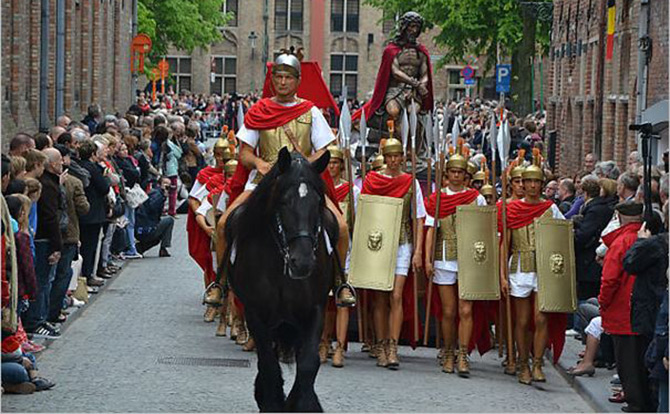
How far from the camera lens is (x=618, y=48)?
28.8m

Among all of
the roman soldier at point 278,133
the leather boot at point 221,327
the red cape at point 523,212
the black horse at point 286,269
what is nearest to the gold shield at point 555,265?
the red cape at point 523,212

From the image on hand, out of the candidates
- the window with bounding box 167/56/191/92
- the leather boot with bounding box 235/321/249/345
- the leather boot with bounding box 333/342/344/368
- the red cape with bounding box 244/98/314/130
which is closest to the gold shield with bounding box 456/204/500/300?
the leather boot with bounding box 333/342/344/368

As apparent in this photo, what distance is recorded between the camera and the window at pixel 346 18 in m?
106

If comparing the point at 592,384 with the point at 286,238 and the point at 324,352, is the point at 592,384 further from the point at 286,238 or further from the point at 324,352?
the point at 286,238

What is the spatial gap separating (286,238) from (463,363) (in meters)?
4.29

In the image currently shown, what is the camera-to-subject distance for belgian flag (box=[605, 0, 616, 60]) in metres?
28.5

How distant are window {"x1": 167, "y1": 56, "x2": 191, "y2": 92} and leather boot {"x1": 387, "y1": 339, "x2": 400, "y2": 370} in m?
86.1

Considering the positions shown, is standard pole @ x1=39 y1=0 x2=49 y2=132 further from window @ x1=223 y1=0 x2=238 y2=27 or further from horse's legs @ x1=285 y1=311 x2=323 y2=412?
window @ x1=223 y1=0 x2=238 y2=27

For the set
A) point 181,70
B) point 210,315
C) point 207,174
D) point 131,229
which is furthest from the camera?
point 181,70

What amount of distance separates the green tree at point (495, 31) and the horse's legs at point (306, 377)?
36.1m

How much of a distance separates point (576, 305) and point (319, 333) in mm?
3874

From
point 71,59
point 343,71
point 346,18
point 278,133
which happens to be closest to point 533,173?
point 278,133

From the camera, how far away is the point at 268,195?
38.5 feet

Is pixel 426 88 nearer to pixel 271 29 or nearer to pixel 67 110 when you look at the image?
pixel 67 110
